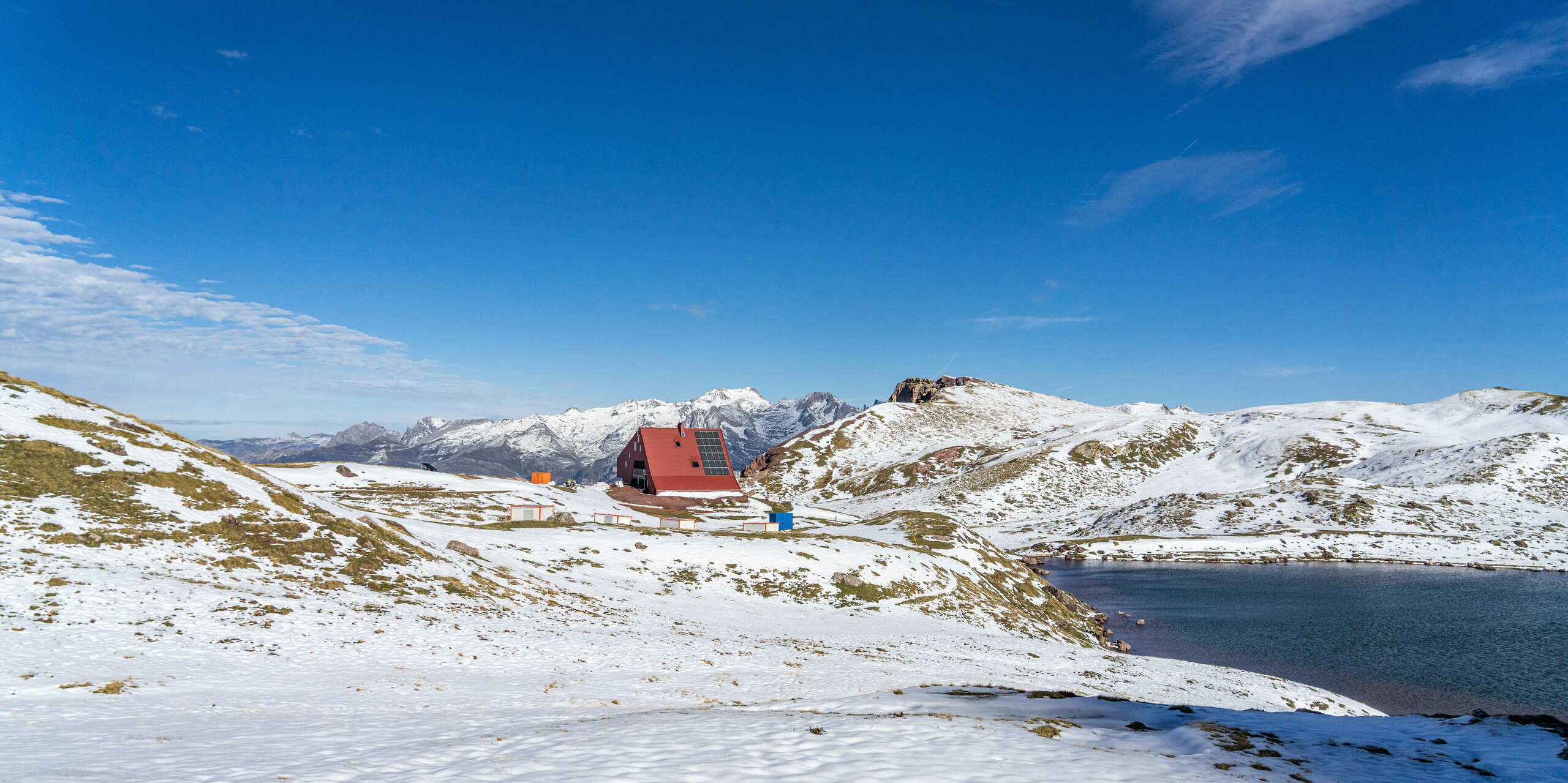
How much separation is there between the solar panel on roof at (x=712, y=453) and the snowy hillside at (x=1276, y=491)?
4747cm

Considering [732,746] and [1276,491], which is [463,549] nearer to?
[732,746]

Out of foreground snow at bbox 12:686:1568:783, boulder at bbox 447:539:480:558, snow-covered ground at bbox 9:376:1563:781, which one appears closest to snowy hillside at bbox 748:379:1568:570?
snow-covered ground at bbox 9:376:1563:781

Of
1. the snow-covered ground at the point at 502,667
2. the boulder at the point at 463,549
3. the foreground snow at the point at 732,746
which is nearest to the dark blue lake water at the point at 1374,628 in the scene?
the snow-covered ground at the point at 502,667

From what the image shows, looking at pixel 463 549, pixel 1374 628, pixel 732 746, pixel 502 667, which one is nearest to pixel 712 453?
pixel 463 549

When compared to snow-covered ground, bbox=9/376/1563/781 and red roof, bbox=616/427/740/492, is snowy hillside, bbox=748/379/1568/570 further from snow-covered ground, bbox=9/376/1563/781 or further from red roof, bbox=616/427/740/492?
snow-covered ground, bbox=9/376/1563/781

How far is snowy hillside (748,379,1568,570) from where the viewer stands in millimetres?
106375

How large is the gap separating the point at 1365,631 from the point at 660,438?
92980 mm

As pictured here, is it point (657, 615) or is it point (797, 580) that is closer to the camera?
point (657, 615)

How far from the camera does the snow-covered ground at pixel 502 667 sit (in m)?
13.3

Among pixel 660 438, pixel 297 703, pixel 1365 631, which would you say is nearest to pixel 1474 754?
pixel 297 703

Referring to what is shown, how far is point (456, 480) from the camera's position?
3342 inches

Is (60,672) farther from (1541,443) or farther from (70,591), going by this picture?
(1541,443)

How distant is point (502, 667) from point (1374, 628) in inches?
2698

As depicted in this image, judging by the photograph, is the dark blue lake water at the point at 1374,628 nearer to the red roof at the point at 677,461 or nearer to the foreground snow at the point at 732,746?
the foreground snow at the point at 732,746
